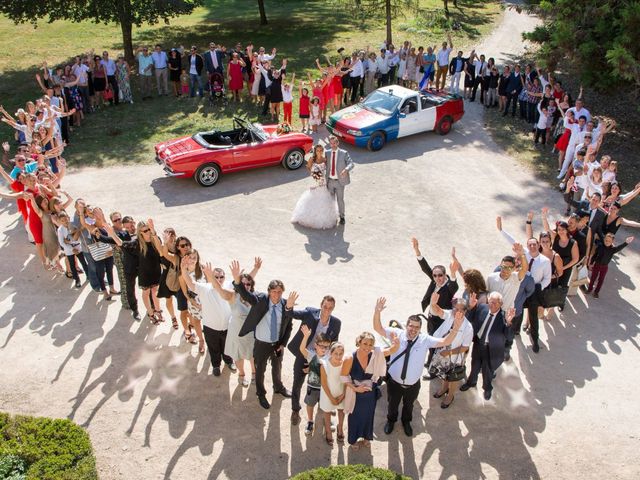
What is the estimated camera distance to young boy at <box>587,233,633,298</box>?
387 inches

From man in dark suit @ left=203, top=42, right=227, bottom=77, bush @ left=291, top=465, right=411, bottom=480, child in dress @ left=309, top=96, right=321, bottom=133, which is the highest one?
man in dark suit @ left=203, top=42, right=227, bottom=77

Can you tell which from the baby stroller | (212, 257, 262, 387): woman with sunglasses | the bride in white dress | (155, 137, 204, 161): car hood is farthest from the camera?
the baby stroller

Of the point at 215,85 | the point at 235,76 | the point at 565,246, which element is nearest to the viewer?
the point at 565,246

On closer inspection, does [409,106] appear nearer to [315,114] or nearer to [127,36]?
[315,114]

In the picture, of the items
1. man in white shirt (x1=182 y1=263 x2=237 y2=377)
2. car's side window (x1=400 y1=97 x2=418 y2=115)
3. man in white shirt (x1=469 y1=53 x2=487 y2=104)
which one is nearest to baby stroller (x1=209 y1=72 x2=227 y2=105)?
car's side window (x1=400 y1=97 x2=418 y2=115)

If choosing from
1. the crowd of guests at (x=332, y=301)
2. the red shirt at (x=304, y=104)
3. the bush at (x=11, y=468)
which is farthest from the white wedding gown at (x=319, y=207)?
the bush at (x=11, y=468)

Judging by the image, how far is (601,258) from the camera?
395 inches

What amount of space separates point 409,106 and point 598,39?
5.58m

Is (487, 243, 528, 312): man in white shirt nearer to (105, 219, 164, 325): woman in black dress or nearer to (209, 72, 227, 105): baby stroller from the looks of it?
(105, 219, 164, 325): woman in black dress

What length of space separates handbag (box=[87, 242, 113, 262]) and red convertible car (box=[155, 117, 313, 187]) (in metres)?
4.36

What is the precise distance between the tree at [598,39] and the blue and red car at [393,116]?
11.0ft

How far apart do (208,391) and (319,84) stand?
1129 cm

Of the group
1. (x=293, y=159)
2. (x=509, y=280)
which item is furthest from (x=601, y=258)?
(x=293, y=159)

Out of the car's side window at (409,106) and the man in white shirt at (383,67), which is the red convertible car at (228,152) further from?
the man in white shirt at (383,67)
